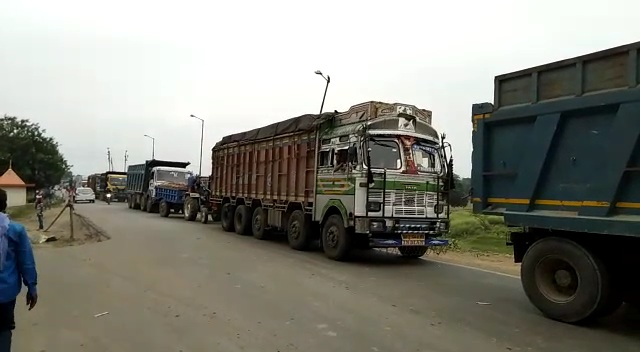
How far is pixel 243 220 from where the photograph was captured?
58.8ft

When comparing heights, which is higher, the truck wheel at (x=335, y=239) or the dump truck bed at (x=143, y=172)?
the dump truck bed at (x=143, y=172)

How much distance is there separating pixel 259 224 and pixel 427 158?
22.0 feet

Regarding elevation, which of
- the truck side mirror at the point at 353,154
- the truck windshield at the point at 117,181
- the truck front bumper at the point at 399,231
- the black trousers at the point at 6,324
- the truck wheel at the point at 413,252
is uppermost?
the truck side mirror at the point at 353,154

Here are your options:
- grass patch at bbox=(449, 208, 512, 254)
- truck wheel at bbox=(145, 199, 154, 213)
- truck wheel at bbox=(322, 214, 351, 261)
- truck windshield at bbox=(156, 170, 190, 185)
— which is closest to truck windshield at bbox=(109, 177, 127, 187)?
truck wheel at bbox=(145, 199, 154, 213)

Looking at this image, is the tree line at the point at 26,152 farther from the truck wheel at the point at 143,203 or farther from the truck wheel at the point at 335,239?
the truck wheel at the point at 335,239

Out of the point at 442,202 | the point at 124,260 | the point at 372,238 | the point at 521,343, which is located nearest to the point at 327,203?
the point at 372,238

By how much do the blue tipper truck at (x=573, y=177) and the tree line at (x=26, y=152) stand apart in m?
56.5

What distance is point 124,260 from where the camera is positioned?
11.4 metres

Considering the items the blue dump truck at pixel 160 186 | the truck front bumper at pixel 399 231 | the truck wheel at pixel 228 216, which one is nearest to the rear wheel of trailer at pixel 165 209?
the blue dump truck at pixel 160 186

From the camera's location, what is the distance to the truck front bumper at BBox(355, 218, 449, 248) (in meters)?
11.1

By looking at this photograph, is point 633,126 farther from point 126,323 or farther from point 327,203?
point 327,203

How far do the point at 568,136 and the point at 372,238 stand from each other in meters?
5.46

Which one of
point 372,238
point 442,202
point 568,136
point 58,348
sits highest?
point 568,136

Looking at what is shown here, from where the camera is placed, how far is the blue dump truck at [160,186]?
28.9 m
